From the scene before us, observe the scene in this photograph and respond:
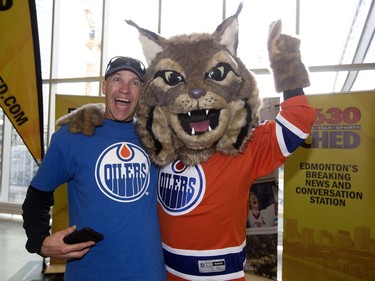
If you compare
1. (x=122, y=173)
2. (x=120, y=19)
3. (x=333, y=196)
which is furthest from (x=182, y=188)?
(x=120, y=19)

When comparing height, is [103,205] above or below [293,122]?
below

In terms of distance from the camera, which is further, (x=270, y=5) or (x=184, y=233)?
(x=270, y=5)

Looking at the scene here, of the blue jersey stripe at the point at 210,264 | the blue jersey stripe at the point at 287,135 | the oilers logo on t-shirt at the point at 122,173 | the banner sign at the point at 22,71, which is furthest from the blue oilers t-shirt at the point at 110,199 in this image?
the banner sign at the point at 22,71

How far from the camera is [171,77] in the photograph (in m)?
1.50

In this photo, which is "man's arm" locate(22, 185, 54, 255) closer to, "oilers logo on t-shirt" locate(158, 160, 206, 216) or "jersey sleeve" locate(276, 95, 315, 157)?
"oilers logo on t-shirt" locate(158, 160, 206, 216)

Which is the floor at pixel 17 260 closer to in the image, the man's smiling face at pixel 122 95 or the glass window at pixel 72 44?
the man's smiling face at pixel 122 95

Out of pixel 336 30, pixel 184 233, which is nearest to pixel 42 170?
pixel 184 233

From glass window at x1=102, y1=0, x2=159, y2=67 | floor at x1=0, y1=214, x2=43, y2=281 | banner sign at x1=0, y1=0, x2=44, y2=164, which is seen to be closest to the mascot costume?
banner sign at x1=0, y1=0, x2=44, y2=164

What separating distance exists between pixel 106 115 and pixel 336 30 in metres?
4.99

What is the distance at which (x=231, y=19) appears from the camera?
1.54m

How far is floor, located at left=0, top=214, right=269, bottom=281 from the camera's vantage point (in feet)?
11.9

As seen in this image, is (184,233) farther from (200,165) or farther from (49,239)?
(49,239)

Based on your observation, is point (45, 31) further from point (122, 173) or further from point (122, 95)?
point (122, 173)

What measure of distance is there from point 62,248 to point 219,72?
1.02 metres
